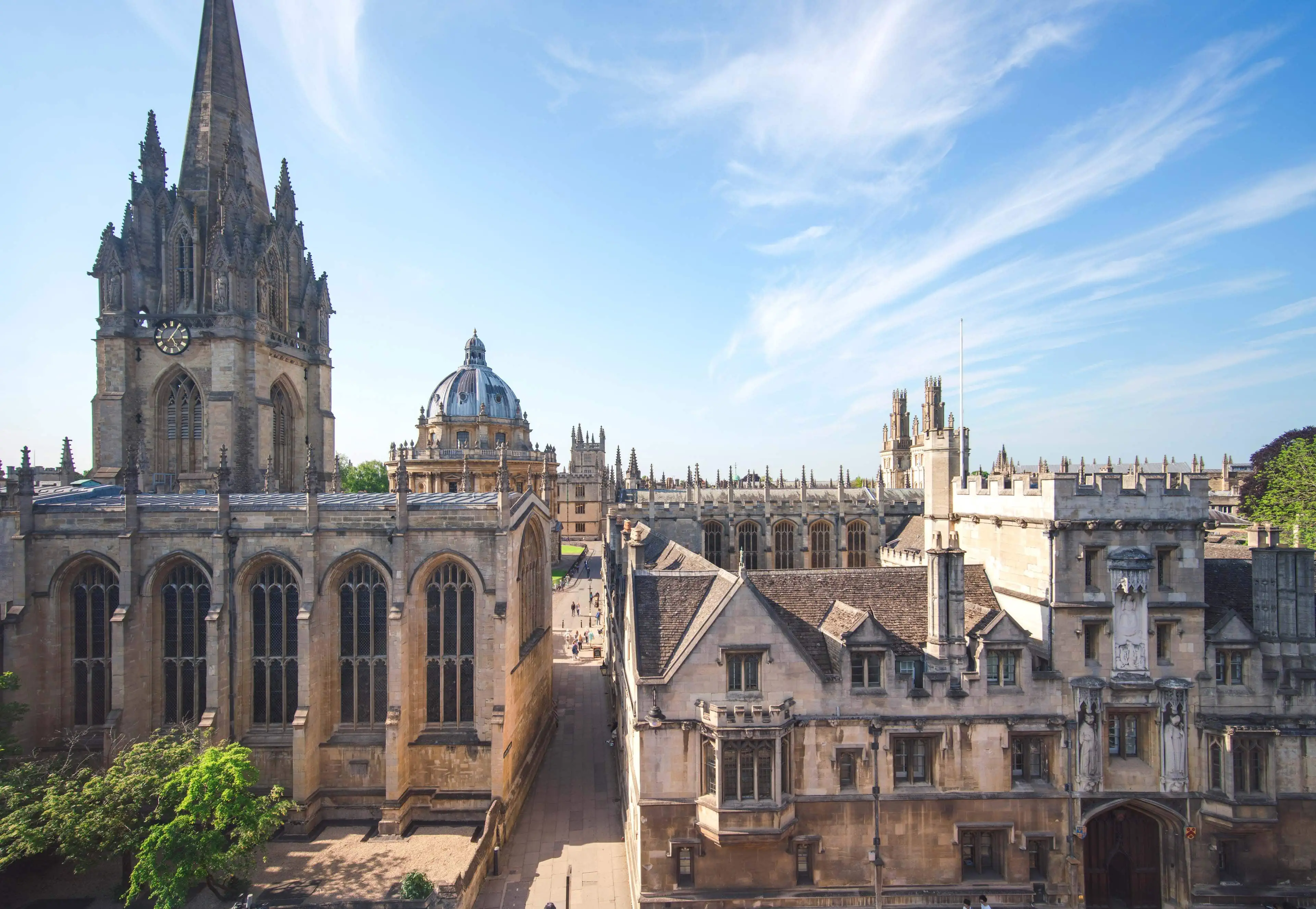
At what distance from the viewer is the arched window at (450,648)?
28.6m

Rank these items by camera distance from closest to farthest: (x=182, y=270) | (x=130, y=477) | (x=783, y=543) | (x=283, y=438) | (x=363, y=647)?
(x=130, y=477)
(x=363, y=647)
(x=182, y=270)
(x=283, y=438)
(x=783, y=543)

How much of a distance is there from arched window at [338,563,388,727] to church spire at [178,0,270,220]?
27.7 meters

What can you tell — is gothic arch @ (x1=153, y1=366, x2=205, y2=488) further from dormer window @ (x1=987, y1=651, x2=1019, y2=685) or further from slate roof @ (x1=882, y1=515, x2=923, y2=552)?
slate roof @ (x1=882, y1=515, x2=923, y2=552)

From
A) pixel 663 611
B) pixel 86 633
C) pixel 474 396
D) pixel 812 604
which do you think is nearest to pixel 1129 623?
pixel 812 604

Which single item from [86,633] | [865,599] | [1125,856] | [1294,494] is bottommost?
[1125,856]

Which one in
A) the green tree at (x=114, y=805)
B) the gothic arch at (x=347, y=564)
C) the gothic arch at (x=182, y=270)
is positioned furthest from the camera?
the gothic arch at (x=182, y=270)

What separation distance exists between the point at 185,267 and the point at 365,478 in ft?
228

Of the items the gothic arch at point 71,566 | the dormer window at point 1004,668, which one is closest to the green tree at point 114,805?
the gothic arch at point 71,566

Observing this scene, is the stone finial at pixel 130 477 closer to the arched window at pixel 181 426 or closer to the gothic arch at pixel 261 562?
the gothic arch at pixel 261 562

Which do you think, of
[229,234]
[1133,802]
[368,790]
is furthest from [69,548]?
[1133,802]

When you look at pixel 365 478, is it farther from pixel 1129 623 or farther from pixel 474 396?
pixel 1129 623

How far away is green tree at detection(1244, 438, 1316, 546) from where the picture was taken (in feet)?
144

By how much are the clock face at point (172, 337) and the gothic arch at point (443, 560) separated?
24.2 metres

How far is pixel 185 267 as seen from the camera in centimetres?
3984
